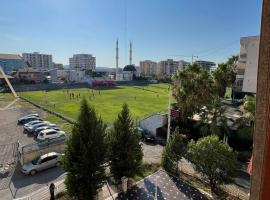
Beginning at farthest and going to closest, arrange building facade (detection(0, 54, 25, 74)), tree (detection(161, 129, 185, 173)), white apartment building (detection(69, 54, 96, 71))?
white apartment building (detection(69, 54, 96, 71)) → building facade (detection(0, 54, 25, 74)) → tree (detection(161, 129, 185, 173))

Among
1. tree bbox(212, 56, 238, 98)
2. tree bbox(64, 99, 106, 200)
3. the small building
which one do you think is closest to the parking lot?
tree bbox(64, 99, 106, 200)

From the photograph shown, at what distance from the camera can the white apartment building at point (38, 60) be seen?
556ft

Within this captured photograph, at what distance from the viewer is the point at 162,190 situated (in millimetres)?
16172

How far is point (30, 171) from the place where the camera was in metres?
18.8

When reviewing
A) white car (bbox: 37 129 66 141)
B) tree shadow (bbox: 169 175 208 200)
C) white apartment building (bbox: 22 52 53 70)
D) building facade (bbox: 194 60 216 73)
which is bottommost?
tree shadow (bbox: 169 175 208 200)

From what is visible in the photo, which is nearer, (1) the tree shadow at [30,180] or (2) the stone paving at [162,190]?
(2) the stone paving at [162,190]

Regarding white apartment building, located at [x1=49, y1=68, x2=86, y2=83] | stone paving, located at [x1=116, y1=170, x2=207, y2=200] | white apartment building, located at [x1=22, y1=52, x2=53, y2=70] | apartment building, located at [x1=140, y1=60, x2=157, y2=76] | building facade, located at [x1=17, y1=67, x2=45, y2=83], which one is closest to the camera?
stone paving, located at [x1=116, y1=170, x2=207, y2=200]

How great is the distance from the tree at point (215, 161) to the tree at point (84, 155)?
7389 mm

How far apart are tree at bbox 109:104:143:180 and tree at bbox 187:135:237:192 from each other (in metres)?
4.81

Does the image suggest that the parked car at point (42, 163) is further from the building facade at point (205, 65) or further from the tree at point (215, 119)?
the building facade at point (205, 65)

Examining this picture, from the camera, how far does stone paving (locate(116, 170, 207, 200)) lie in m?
15.4

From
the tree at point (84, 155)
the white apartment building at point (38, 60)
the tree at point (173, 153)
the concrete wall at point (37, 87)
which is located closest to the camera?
the tree at point (84, 155)

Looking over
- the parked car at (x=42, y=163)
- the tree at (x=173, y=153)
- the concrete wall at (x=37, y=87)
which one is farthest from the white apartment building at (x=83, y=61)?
the tree at (x=173, y=153)

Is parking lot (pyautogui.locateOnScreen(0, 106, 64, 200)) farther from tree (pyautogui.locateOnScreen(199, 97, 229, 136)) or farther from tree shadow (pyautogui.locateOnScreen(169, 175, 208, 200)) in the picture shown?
tree (pyautogui.locateOnScreen(199, 97, 229, 136))
